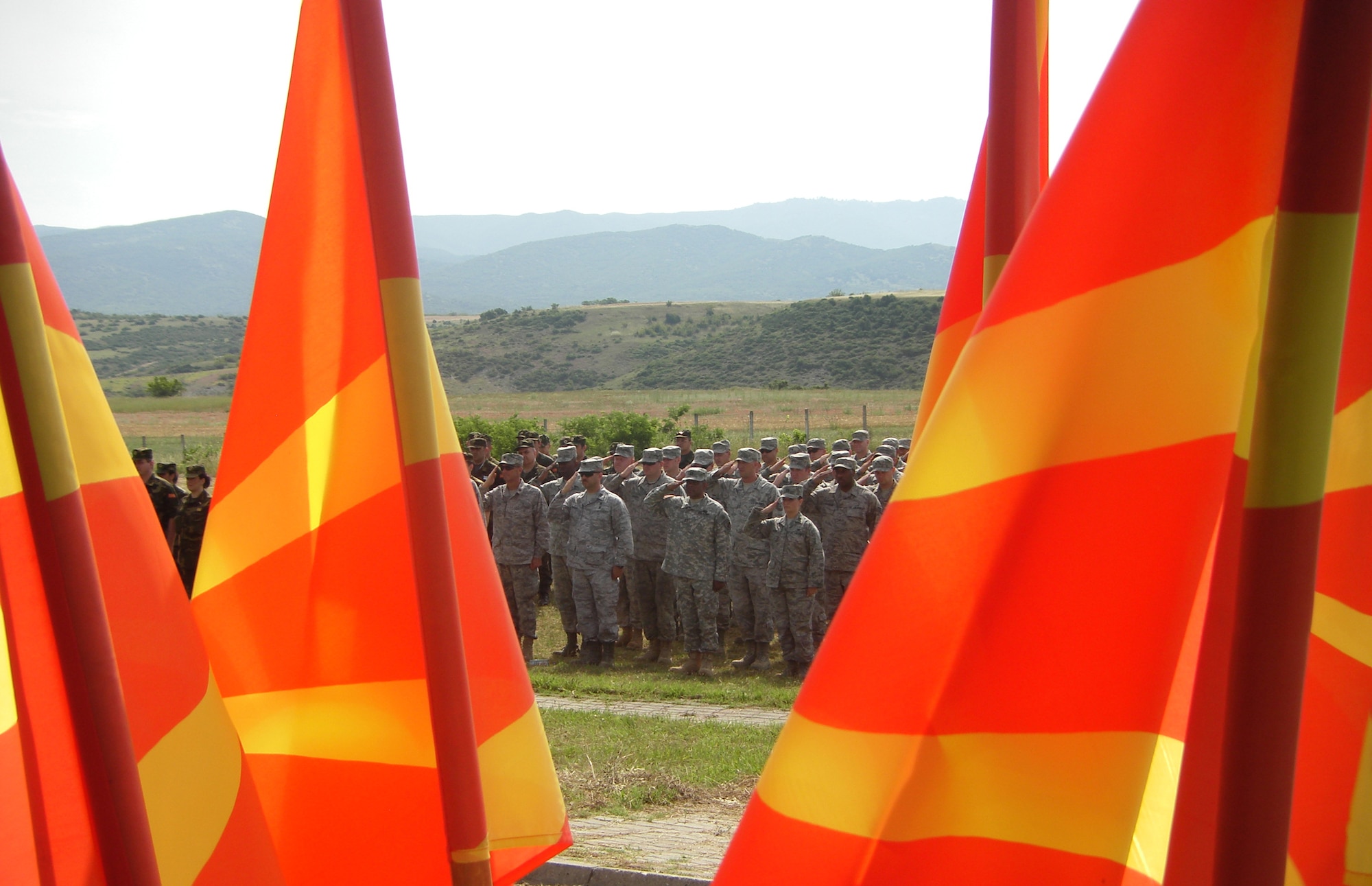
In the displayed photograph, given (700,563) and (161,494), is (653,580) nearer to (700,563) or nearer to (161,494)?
(700,563)

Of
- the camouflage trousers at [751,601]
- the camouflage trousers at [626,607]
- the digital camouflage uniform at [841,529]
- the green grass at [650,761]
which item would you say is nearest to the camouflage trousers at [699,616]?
the camouflage trousers at [751,601]

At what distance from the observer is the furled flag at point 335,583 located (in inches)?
89.2

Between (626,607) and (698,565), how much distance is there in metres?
2.15

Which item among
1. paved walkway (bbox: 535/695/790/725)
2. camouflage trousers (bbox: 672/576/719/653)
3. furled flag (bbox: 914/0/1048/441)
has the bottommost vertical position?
paved walkway (bbox: 535/695/790/725)

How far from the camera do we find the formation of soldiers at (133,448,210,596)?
37.7 feet

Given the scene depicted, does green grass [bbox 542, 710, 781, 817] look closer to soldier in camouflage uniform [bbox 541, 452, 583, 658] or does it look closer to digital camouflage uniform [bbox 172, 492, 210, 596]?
soldier in camouflage uniform [bbox 541, 452, 583, 658]

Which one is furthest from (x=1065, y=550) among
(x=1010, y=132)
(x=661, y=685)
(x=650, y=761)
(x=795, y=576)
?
(x=661, y=685)

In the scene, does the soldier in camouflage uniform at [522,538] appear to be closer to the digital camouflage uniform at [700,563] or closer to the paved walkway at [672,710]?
the digital camouflage uniform at [700,563]

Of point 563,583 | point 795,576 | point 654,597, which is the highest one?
point 795,576

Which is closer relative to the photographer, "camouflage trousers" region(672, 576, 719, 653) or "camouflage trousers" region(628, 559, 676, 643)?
"camouflage trousers" region(672, 576, 719, 653)

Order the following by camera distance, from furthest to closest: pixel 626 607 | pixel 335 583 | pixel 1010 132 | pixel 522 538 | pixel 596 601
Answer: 1. pixel 626 607
2. pixel 522 538
3. pixel 596 601
4. pixel 335 583
5. pixel 1010 132

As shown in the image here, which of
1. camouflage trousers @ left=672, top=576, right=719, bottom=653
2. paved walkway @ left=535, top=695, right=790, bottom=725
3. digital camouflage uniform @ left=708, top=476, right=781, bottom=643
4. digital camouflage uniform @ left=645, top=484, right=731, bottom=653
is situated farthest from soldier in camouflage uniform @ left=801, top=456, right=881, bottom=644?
paved walkway @ left=535, top=695, right=790, bottom=725

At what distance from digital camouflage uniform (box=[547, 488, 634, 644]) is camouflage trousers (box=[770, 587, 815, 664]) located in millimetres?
1660

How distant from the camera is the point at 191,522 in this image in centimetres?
1148
